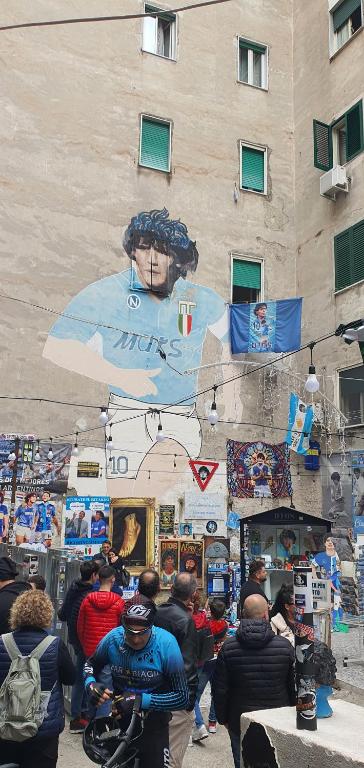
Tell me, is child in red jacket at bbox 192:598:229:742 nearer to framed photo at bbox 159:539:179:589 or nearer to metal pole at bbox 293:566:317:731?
metal pole at bbox 293:566:317:731

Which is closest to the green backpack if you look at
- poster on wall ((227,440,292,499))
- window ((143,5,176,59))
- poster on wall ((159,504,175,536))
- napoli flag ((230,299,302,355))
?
poster on wall ((159,504,175,536))

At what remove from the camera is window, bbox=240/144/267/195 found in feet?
67.9

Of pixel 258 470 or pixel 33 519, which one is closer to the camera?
pixel 33 519

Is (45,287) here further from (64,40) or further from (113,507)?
(64,40)

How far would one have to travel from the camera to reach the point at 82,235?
17656mm

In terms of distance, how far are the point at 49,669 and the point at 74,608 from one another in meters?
3.31

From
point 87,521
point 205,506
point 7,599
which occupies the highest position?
point 205,506

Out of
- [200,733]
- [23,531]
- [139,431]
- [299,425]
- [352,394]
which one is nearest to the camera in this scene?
[200,733]

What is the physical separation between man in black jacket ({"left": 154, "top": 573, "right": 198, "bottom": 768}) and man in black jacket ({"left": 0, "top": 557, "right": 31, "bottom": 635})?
49.6 inches

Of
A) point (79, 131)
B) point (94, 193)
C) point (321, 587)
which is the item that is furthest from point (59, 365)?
point (321, 587)

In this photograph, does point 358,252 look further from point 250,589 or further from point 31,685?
point 31,685

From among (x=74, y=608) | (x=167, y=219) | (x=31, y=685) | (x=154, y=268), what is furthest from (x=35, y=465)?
(x=31, y=685)

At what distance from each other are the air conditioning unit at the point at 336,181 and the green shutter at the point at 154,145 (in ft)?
15.5

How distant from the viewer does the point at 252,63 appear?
845 inches
